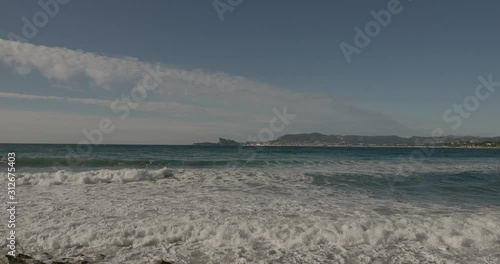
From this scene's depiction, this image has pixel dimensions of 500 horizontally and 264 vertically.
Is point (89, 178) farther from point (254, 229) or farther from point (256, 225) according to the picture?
point (254, 229)

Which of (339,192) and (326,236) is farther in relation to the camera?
(339,192)

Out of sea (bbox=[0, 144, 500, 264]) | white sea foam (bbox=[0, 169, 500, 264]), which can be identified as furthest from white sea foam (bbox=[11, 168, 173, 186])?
white sea foam (bbox=[0, 169, 500, 264])

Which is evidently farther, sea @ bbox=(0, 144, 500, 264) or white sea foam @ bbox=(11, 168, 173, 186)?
white sea foam @ bbox=(11, 168, 173, 186)

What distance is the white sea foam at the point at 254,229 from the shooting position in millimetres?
6895

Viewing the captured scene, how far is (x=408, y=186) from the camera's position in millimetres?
17125

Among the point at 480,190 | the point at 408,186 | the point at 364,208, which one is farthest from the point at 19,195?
the point at 480,190

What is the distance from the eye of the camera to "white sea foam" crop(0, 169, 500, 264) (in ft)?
22.6

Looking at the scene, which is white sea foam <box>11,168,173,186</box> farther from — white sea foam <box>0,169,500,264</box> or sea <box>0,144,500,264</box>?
white sea foam <box>0,169,500,264</box>

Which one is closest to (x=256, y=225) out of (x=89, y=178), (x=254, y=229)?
(x=254, y=229)

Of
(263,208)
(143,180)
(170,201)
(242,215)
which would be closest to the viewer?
(242,215)

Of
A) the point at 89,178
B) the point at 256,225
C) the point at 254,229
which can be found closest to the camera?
the point at 254,229

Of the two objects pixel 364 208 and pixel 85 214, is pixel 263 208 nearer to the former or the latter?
pixel 364 208

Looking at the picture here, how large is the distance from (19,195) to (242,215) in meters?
10.3

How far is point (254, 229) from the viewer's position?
324 inches
